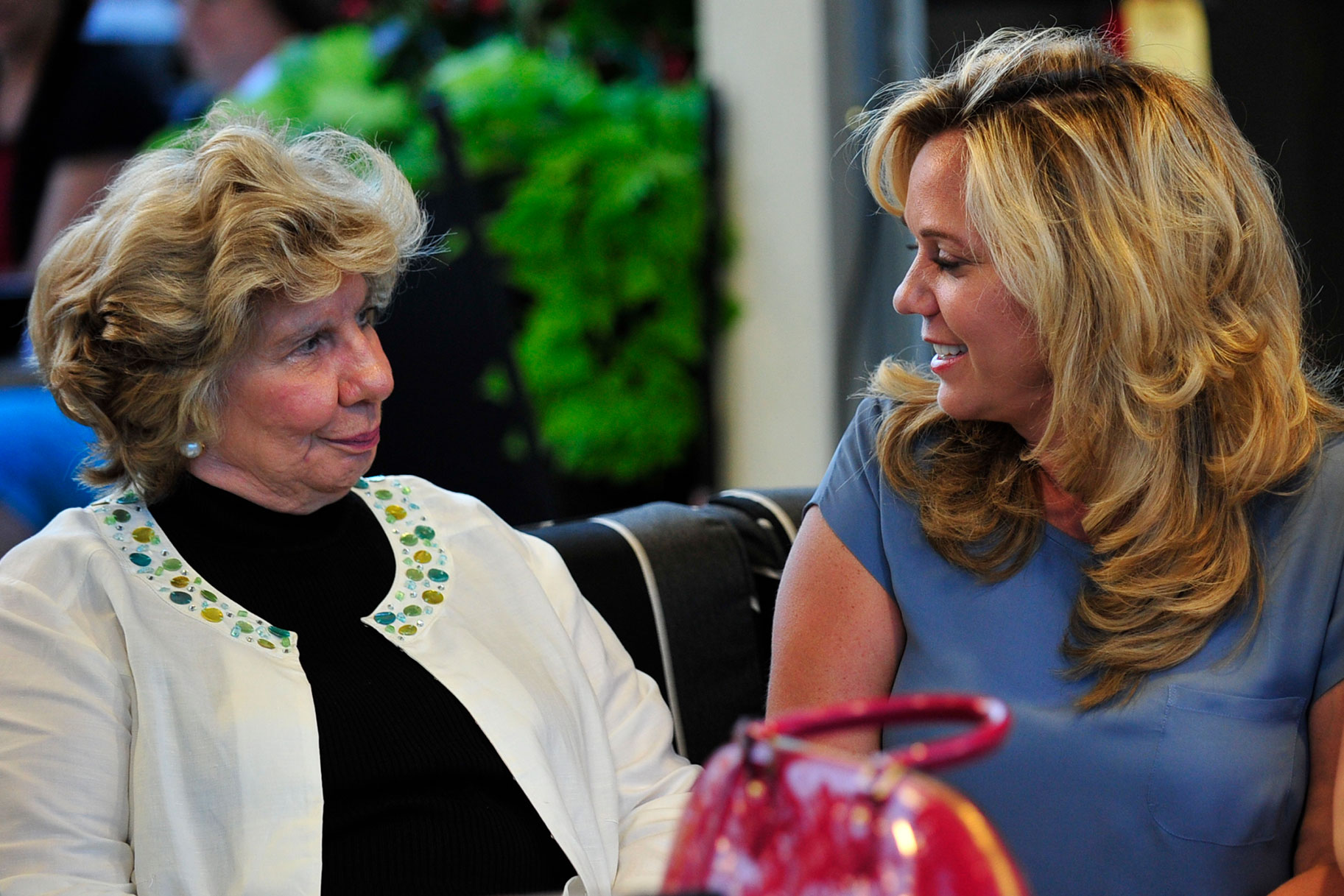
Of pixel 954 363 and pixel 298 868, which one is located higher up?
pixel 954 363

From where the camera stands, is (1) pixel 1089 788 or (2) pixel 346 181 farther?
(2) pixel 346 181

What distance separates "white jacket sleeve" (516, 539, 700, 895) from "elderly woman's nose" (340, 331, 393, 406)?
28cm

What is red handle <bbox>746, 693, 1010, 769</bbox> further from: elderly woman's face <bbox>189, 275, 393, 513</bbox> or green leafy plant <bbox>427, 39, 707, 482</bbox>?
green leafy plant <bbox>427, 39, 707, 482</bbox>

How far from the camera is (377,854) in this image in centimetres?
133

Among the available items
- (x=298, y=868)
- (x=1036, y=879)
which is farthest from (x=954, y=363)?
(x=298, y=868)

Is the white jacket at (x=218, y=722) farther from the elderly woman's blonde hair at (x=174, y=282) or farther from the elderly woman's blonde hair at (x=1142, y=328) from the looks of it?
the elderly woman's blonde hair at (x=1142, y=328)

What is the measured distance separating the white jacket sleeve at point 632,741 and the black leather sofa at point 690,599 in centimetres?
5

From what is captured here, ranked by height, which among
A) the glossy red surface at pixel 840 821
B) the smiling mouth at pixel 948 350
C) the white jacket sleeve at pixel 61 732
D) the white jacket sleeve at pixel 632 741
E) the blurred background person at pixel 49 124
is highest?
the blurred background person at pixel 49 124

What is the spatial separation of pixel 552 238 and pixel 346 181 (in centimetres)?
198

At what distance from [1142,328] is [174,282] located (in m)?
0.98

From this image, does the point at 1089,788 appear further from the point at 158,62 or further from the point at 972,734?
the point at 158,62

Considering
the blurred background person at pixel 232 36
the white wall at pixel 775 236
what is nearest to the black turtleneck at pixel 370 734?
the white wall at pixel 775 236

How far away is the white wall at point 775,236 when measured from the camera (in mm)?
3504

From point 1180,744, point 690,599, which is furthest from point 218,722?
point 1180,744
